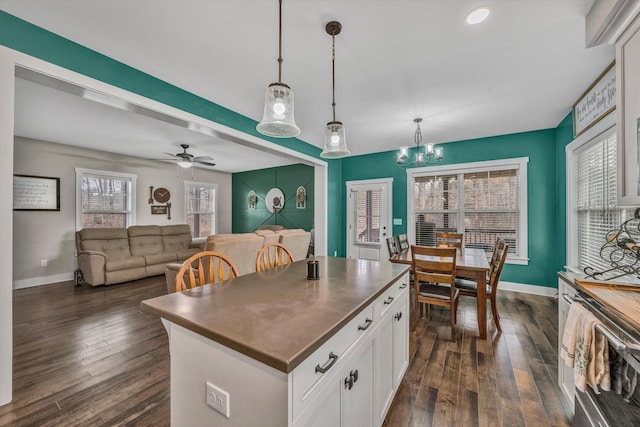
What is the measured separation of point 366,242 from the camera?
18.6 ft

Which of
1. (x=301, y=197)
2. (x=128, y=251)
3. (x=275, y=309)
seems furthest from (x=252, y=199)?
(x=275, y=309)

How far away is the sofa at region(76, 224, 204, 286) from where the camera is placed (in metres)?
4.43

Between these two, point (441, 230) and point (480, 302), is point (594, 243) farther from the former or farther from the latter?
point (441, 230)

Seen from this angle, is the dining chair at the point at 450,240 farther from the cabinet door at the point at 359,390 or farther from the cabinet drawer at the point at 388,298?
the cabinet door at the point at 359,390

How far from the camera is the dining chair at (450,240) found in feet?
13.4

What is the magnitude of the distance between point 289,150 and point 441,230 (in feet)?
10.6

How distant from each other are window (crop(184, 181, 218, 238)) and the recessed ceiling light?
23.0ft

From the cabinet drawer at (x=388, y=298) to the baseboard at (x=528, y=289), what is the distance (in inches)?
137

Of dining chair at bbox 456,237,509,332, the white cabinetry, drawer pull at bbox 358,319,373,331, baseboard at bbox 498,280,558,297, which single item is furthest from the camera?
baseboard at bbox 498,280,558,297

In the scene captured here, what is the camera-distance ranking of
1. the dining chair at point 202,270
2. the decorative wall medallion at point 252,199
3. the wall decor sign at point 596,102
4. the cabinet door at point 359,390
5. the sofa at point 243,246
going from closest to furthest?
1. the cabinet door at point 359,390
2. the dining chair at point 202,270
3. the wall decor sign at point 596,102
4. the sofa at point 243,246
5. the decorative wall medallion at point 252,199

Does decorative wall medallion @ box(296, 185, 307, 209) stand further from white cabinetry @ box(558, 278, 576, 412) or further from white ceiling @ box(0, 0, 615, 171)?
white cabinetry @ box(558, 278, 576, 412)

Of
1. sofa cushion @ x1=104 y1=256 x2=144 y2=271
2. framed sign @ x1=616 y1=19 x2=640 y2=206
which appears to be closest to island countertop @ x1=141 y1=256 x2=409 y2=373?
framed sign @ x1=616 y1=19 x2=640 y2=206

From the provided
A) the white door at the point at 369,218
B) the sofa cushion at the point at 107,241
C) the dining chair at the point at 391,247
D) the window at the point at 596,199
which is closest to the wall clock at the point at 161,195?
the sofa cushion at the point at 107,241

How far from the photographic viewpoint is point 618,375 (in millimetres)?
1047
